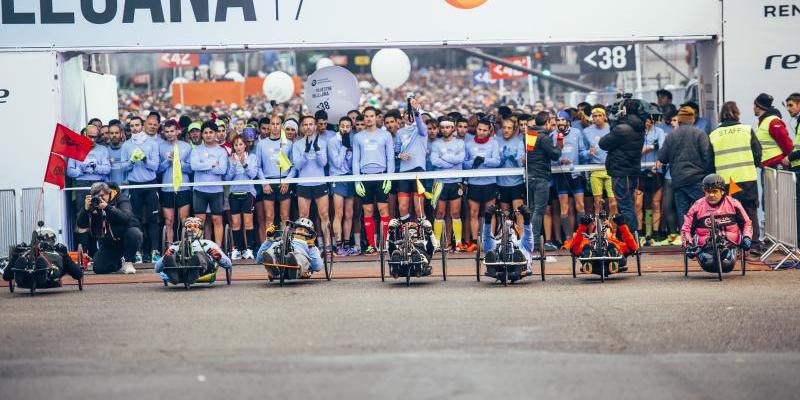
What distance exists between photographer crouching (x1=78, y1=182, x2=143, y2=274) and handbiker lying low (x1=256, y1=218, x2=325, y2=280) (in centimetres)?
253

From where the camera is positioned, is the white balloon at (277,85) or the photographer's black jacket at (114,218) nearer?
the photographer's black jacket at (114,218)

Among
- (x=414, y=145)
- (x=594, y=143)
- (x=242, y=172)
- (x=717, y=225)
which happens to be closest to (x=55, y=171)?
(x=242, y=172)

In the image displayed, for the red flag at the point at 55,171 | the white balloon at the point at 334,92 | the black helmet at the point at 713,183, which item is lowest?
the black helmet at the point at 713,183

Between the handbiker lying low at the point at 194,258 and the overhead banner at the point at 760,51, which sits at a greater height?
the overhead banner at the point at 760,51

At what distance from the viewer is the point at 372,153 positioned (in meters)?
20.0

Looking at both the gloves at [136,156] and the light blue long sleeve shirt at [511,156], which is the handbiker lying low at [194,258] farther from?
the light blue long sleeve shirt at [511,156]

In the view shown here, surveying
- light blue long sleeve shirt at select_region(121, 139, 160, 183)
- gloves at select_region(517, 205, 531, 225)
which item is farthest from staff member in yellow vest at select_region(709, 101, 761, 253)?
light blue long sleeve shirt at select_region(121, 139, 160, 183)

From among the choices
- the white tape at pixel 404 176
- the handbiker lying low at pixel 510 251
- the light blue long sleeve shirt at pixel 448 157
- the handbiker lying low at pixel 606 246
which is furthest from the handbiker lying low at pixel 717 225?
the light blue long sleeve shirt at pixel 448 157

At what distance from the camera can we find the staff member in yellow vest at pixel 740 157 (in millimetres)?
17891

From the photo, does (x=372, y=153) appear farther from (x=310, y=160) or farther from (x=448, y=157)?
(x=448, y=157)

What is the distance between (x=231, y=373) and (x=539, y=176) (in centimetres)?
1014

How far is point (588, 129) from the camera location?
66.7 ft

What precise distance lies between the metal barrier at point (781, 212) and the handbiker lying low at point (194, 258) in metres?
6.96

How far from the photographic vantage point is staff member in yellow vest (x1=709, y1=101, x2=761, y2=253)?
1789 centimetres
